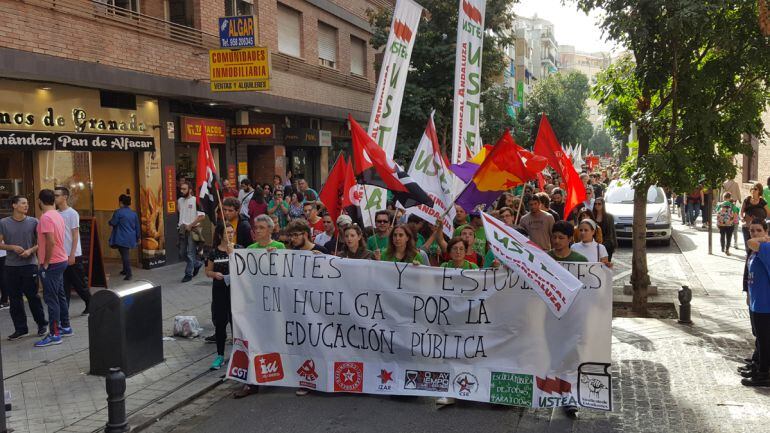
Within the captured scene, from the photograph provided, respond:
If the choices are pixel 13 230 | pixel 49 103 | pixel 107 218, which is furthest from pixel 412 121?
pixel 13 230

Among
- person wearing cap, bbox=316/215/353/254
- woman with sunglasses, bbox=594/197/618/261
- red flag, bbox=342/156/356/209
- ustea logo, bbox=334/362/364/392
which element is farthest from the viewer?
woman with sunglasses, bbox=594/197/618/261

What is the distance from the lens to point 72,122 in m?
12.8

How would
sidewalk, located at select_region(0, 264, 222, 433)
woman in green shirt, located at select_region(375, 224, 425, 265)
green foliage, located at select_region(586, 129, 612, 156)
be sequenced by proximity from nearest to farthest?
A: sidewalk, located at select_region(0, 264, 222, 433) < woman in green shirt, located at select_region(375, 224, 425, 265) < green foliage, located at select_region(586, 129, 612, 156)

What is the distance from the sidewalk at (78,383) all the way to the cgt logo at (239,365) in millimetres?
380

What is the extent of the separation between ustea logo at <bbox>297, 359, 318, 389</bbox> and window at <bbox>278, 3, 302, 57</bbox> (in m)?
14.6

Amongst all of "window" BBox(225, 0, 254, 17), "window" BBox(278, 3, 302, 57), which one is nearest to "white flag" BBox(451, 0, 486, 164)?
"window" BBox(225, 0, 254, 17)

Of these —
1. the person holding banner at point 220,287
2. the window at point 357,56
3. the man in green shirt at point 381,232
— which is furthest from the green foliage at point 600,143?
the person holding banner at point 220,287

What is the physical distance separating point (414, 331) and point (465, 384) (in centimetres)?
67

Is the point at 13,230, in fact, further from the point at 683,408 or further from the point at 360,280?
the point at 683,408

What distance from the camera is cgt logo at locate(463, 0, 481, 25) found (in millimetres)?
11664

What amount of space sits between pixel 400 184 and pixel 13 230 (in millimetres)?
4981

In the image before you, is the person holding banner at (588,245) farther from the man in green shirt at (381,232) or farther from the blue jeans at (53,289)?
the blue jeans at (53,289)

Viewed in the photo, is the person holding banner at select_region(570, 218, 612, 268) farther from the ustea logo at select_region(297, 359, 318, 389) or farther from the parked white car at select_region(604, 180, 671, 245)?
the parked white car at select_region(604, 180, 671, 245)

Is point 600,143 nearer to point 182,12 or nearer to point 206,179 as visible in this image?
point 182,12
